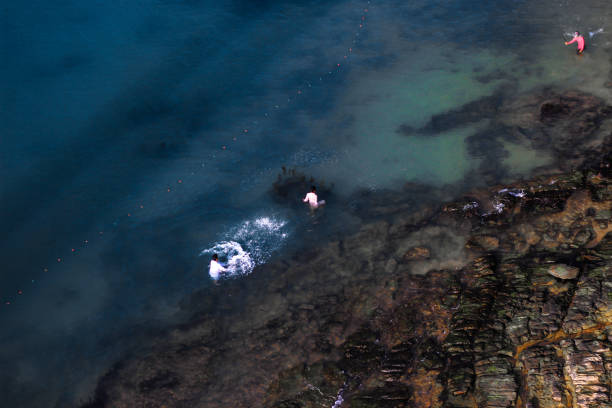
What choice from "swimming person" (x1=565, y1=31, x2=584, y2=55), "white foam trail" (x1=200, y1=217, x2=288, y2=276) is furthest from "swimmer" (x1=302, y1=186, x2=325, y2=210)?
"swimming person" (x1=565, y1=31, x2=584, y2=55)

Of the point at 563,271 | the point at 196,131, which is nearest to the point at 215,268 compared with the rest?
the point at 196,131

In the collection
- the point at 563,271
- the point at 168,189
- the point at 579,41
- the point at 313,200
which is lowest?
the point at 563,271

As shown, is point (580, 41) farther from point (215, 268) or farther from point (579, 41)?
point (215, 268)

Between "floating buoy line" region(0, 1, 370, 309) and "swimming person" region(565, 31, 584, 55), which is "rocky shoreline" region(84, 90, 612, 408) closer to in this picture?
"floating buoy line" region(0, 1, 370, 309)

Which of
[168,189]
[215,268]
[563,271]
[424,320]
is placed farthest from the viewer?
[168,189]

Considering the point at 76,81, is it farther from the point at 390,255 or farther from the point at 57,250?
the point at 390,255

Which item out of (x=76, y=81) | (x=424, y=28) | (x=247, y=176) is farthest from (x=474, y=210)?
(x=76, y=81)

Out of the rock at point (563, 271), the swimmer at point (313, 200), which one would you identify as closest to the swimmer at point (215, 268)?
the swimmer at point (313, 200)
